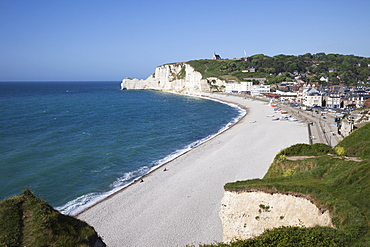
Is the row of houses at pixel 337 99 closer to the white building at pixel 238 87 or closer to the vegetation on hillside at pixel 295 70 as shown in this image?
the white building at pixel 238 87

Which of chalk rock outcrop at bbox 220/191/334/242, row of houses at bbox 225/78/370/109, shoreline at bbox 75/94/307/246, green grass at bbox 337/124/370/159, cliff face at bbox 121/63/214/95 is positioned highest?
cliff face at bbox 121/63/214/95

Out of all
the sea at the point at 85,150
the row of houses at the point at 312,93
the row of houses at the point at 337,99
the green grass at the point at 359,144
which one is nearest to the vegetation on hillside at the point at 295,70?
the row of houses at the point at 312,93

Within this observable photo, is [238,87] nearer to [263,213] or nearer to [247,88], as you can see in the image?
[247,88]

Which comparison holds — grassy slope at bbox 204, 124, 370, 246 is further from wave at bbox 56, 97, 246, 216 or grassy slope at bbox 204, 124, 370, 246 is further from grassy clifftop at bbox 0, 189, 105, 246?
wave at bbox 56, 97, 246, 216

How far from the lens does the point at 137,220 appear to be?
22.1m

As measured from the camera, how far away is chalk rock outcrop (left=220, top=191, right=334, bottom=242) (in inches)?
482

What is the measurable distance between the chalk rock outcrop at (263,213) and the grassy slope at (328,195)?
36 centimetres

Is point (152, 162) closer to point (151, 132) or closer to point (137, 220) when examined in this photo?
point (137, 220)

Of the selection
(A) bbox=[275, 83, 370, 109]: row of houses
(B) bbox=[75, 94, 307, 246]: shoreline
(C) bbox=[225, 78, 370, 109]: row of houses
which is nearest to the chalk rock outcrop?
(B) bbox=[75, 94, 307, 246]: shoreline

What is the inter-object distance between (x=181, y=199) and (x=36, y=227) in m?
17.2

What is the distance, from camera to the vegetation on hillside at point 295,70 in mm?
131363

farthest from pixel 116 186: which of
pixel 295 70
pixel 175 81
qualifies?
pixel 295 70

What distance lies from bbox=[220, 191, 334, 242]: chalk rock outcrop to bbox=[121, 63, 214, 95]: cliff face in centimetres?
12208

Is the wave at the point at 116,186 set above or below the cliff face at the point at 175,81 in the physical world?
below
